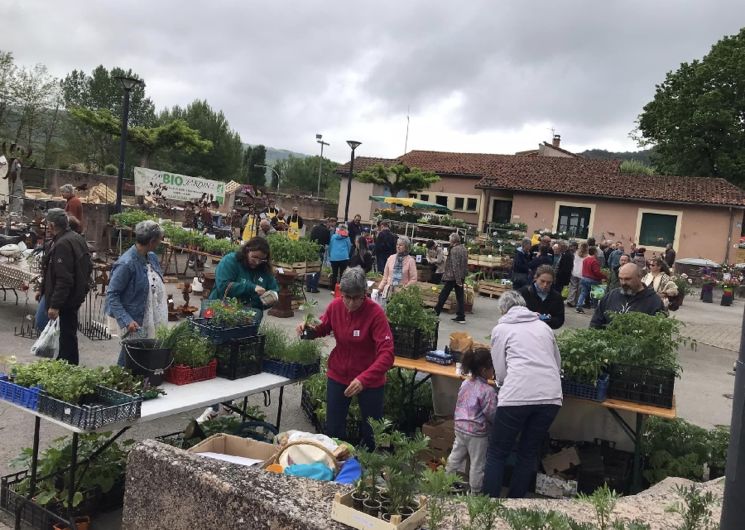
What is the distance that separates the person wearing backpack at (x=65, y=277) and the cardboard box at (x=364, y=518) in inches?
166

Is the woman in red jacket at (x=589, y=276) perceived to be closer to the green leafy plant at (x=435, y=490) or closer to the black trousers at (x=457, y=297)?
the black trousers at (x=457, y=297)

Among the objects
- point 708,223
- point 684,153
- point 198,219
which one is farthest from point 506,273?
point 684,153

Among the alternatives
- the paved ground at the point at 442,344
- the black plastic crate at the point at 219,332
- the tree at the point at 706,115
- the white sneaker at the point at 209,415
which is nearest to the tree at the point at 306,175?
the tree at the point at 706,115

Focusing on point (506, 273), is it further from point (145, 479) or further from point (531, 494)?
point (145, 479)

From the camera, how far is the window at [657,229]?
2977 centimetres

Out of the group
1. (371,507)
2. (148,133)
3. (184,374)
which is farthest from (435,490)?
(148,133)

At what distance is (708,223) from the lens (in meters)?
28.9

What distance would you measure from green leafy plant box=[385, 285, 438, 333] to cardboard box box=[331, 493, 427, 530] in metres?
3.20

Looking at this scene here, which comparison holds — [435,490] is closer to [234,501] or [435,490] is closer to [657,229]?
[234,501]

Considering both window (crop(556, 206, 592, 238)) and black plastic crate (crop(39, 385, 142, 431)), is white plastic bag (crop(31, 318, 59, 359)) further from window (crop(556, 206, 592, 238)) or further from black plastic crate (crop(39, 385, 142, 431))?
window (crop(556, 206, 592, 238))

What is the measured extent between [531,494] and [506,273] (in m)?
14.8

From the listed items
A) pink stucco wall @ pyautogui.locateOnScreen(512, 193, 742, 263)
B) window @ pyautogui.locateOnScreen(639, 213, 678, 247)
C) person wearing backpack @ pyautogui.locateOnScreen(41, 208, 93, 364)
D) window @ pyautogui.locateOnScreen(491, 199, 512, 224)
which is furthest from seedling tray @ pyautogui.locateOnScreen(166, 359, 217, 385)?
window @ pyautogui.locateOnScreen(491, 199, 512, 224)

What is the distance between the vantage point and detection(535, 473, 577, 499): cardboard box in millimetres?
5137

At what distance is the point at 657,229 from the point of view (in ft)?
98.9
